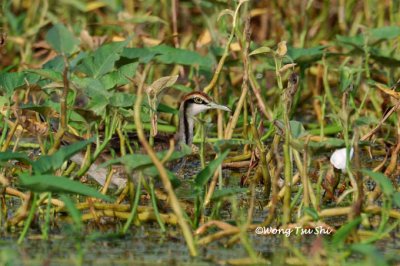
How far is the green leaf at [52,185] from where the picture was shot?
12.8 ft

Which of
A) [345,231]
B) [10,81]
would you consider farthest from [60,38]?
[345,231]

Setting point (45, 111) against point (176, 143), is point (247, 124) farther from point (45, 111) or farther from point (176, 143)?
point (45, 111)

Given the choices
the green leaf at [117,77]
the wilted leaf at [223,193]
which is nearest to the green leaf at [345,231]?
the wilted leaf at [223,193]

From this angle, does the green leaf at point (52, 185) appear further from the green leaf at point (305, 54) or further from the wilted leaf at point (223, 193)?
the green leaf at point (305, 54)

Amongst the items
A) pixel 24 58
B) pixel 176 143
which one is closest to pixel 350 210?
pixel 176 143

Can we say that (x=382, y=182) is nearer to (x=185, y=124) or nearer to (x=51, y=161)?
(x=51, y=161)

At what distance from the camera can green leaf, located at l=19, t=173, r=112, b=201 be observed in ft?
12.8

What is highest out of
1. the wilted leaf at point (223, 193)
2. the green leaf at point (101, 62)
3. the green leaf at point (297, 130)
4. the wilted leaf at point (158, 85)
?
the green leaf at point (101, 62)

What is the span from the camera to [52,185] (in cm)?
390

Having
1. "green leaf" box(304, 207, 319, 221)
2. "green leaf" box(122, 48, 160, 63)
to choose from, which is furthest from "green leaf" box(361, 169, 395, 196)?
"green leaf" box(122, 48, 160, 63)

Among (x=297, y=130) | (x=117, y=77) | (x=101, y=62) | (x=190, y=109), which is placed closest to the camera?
(x=297, y=130)

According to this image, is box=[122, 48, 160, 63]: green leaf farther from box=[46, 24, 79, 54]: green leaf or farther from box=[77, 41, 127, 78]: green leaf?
box=[46, 24, 79, 54]: green leaf

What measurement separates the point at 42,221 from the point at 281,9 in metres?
4.15

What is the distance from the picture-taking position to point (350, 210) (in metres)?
4.18
